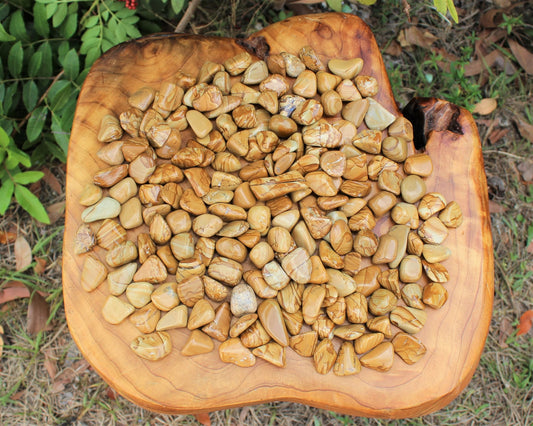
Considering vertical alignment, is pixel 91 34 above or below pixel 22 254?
above

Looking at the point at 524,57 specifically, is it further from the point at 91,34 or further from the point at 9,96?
the point at 9,96

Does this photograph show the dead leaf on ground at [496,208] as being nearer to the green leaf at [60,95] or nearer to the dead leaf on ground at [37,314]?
the green leaf at [60,95]

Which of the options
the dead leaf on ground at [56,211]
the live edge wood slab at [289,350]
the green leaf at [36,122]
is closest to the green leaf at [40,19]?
the green leaf at [36,122]

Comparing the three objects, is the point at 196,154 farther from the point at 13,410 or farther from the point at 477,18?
the point at 477,18

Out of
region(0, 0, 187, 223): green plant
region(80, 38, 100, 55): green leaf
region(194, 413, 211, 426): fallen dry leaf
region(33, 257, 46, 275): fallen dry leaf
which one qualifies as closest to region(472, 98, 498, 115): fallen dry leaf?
region(0, 0, 187, 223): green plant

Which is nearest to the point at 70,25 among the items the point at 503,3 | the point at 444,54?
the point at 444,54
